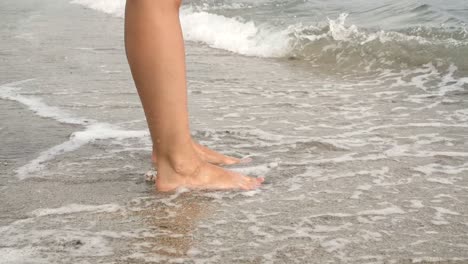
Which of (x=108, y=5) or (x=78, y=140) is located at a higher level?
(x=108, y=5)

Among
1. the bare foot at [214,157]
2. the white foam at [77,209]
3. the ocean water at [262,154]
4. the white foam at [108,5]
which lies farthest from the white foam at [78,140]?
the white foam at [108,5]

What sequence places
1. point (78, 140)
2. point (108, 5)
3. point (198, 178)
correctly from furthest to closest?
point (108, 5) → point (78, 140) → point (198, 178)

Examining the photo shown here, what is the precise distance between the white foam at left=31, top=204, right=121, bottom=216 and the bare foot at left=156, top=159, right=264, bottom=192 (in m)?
0.24

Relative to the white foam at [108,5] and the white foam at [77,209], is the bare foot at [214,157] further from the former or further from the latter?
the white foam at [108,5]

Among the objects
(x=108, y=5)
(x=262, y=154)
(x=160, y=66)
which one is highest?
(x=160, y=66)

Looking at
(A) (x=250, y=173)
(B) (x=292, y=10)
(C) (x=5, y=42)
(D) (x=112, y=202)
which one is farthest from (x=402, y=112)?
(B) (x=292, y=10)

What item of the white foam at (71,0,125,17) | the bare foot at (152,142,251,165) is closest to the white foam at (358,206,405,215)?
the bare foot at (152,142,251,165)

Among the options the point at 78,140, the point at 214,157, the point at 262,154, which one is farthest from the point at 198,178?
the point at 78,140

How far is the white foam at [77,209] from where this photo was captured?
92.5 inches

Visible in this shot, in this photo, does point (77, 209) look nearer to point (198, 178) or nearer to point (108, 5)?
point (198, 178)

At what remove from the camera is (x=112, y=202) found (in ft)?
8.08

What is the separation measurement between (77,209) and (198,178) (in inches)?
19.4

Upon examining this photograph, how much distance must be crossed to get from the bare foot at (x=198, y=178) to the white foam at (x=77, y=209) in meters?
0.24

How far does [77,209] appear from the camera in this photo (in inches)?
94.1
